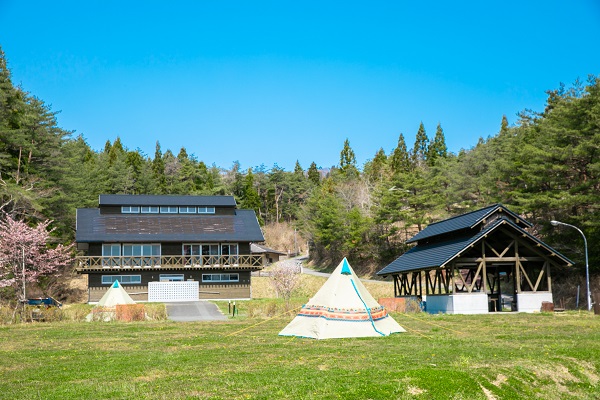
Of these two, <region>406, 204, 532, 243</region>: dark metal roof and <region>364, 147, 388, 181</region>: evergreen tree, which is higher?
<region>364, 147, 388, 181</region>: evergreen tree

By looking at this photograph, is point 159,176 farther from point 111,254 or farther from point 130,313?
point 130,313

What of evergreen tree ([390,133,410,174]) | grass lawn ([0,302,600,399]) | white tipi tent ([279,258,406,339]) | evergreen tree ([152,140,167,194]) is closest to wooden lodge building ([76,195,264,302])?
grass lawn ([0,302,600,399])

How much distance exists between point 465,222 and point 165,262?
935 inches

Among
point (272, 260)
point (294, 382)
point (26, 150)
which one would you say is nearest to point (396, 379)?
point (294, 382)

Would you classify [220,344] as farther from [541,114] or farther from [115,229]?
[541,114]

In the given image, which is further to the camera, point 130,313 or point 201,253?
point 201,253

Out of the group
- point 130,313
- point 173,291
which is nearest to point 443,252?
point 130,313

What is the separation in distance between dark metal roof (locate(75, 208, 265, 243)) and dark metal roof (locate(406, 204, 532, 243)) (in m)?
14.3

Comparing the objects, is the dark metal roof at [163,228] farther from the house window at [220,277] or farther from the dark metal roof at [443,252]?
the dark metal roof at [443,252]

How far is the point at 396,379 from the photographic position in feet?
34.6

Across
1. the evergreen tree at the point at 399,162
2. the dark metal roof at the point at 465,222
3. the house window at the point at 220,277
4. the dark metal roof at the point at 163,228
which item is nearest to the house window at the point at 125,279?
the dark metal roof at the point at 163,228

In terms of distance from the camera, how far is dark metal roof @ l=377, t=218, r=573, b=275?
94.7 feet

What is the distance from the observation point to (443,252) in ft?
101

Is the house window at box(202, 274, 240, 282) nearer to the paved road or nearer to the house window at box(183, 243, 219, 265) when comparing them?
the house window at box(183, 243, 219, 265)
